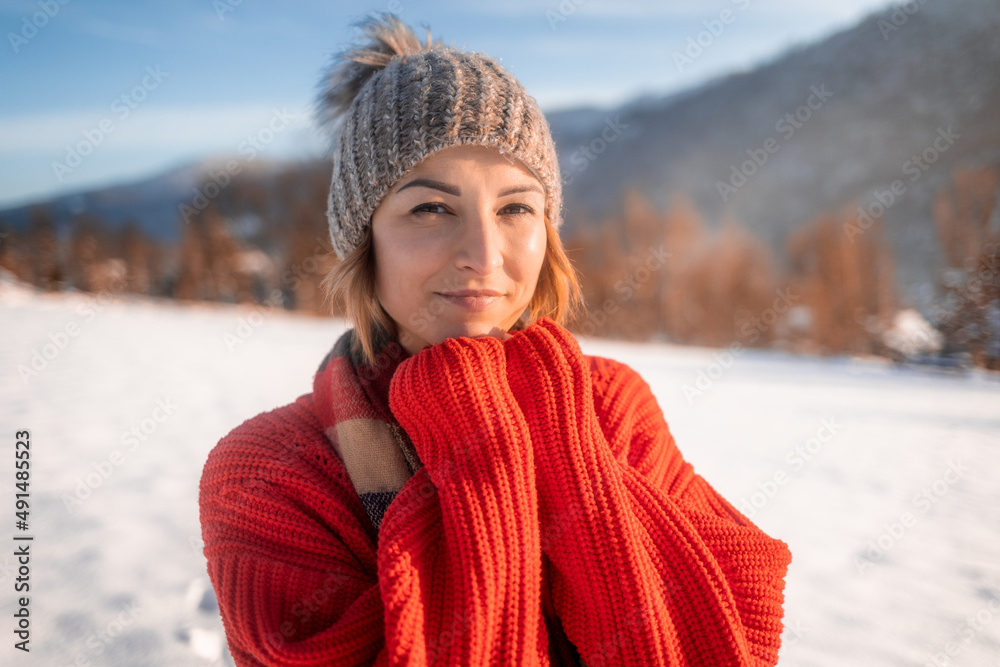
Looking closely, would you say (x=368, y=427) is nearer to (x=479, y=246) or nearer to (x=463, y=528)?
(x=463, y=528)

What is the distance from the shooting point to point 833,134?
131ft

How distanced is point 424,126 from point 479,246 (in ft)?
Result: 1.01

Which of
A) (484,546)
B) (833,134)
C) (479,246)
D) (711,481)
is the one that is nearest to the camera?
(484,546)

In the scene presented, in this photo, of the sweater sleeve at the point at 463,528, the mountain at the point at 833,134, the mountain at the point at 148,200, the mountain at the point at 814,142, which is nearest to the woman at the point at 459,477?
the sweater sleeve at the point at 463,528

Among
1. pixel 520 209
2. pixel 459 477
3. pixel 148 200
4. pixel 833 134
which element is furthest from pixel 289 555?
pixel 148 200

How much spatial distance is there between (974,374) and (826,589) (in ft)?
28.6

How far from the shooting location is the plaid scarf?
98 cm

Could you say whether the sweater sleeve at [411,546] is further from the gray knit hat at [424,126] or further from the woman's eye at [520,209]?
the gray knit hat at [424,126]

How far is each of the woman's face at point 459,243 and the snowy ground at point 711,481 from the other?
1.68m

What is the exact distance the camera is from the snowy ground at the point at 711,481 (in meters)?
1.86

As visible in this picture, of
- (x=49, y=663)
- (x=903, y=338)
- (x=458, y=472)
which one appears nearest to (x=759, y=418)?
(x=458, y=472)

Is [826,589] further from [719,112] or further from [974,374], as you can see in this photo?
[719,112]

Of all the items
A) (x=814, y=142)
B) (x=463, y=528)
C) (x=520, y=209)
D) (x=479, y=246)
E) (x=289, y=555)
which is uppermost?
(x=814, y=142)

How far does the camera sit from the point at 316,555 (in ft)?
2.86
